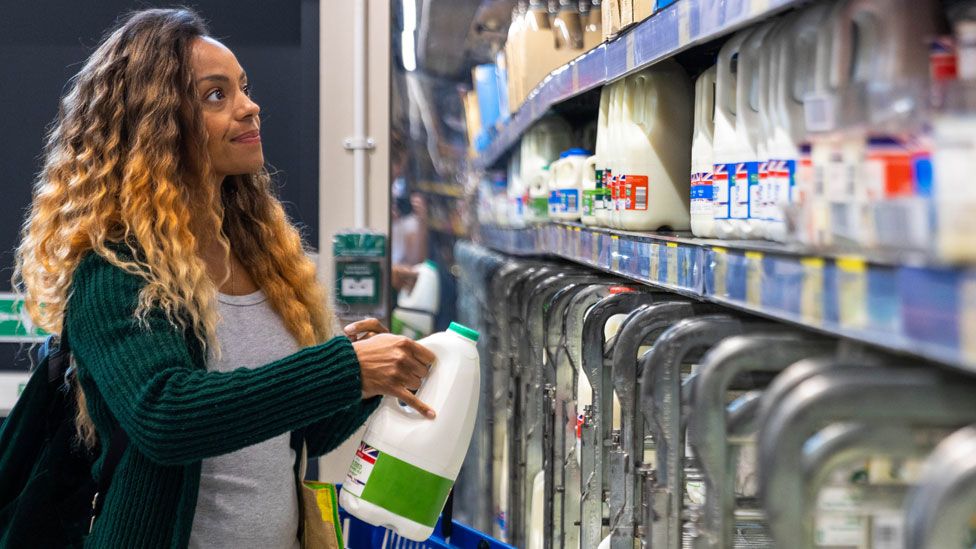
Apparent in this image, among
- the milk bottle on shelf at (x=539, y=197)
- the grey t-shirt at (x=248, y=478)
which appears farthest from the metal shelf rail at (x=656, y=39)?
the grey t-shirt at (x=248, y=478)

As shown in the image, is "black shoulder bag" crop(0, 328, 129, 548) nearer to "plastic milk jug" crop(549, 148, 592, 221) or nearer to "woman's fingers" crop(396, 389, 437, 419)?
"woman's fingers" crop(396, 389, 437, 419)

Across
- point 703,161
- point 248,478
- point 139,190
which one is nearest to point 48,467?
point 248,478

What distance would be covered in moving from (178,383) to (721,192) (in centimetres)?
92

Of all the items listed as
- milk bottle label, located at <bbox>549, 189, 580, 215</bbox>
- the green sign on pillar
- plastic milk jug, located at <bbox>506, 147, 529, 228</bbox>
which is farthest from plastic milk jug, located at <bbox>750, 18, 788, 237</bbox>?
the green sign on pillar

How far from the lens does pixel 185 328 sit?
2020 millimetres

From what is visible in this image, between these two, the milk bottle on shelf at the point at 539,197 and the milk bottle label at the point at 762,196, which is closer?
the milk bottle label at the point at 762,196

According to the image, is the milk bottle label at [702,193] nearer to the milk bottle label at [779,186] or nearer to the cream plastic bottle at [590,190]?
the milk bottle label at [779,186]

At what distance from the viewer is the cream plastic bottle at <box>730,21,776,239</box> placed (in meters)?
1.43

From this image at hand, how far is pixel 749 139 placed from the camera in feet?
5.02

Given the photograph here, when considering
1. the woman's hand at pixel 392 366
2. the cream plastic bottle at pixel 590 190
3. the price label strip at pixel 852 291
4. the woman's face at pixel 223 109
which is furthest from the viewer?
the cream plastic bottle at pixel 590 190

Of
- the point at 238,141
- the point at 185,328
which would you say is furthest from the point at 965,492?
the point at 238,141

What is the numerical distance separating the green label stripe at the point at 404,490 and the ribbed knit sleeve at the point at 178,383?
0.93ft

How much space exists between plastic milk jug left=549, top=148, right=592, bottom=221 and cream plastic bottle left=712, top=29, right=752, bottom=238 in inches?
44.6

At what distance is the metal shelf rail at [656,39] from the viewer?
1321 mm
